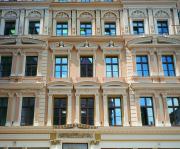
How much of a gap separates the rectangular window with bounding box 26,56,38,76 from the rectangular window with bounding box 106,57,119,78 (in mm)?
5629

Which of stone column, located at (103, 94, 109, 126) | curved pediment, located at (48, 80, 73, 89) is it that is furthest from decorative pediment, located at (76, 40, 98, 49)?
stone column, located at (103, 94, 109, 126)

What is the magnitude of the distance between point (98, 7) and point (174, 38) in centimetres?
683

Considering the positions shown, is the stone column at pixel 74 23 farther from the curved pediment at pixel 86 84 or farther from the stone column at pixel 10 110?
the stone column at pixel 10 110

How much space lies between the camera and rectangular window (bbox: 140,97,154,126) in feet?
80.2

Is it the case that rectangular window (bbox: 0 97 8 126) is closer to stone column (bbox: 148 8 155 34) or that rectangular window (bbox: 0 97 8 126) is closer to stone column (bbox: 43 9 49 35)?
stone column (bbox: 43 9 49 35)

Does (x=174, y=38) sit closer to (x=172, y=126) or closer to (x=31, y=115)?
(x=172, y=126)

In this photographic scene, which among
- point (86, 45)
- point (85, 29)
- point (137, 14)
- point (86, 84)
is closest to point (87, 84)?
point (86, 84)

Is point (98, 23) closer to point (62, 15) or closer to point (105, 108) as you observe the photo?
point (62, 15)

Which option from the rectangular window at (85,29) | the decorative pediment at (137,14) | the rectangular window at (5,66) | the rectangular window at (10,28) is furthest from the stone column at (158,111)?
the rectangular window at (10,28)

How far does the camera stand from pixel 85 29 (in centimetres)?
2778

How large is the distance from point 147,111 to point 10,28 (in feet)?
42.7

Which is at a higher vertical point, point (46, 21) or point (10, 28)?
point (46, 21)

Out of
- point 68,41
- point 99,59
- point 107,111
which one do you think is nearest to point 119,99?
point 107,111

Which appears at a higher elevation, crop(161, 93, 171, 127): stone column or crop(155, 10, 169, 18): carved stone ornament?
crop(155, 10, 169, 18): carved stone ornament
